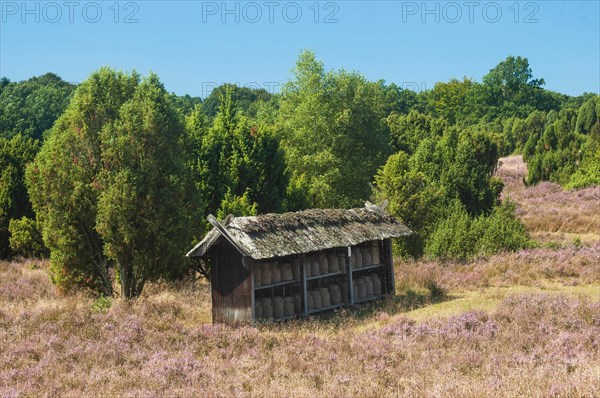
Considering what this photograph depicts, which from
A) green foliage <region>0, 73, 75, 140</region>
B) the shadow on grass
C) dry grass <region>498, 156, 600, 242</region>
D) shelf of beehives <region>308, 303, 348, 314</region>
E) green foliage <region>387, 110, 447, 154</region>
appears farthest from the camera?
green foliage <region>0, 73, 75, 140</region>

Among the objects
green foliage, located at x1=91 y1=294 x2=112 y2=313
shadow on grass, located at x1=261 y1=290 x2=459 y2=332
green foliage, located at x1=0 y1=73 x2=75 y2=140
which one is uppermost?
green foliage, located at x1=0 y1=73 x2=75 y2=140

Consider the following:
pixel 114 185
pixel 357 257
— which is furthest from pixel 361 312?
pixel 114 185

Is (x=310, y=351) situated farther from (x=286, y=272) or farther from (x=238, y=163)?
(x=238, y=163)

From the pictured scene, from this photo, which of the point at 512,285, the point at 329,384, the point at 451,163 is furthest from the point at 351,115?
the point at 329,384

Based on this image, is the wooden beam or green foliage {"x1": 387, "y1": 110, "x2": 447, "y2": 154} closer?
the wooden beam

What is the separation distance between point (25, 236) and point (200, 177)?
11.3 meters

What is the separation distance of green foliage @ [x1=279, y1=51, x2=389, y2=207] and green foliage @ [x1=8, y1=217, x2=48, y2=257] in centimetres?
1648

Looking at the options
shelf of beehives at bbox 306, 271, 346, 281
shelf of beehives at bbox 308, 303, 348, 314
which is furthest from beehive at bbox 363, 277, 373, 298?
shelf of beehives at bbox 308, 303, 348, 314

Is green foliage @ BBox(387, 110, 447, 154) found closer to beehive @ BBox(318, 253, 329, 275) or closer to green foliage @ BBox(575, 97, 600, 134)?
green foliage @ BBox(575, 97, 600, 134)

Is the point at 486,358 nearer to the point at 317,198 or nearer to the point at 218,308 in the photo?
the point at 218,308

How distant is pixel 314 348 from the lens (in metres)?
13.9

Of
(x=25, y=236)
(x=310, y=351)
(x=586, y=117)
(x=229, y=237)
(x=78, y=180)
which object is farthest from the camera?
(x=586, y=117)

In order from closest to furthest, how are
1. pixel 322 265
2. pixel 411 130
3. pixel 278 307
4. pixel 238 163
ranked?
pixel 278 307 → pixel 322 265 → pixel 238 163 → pixel 411 130

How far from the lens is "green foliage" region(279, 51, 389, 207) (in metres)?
42.2
